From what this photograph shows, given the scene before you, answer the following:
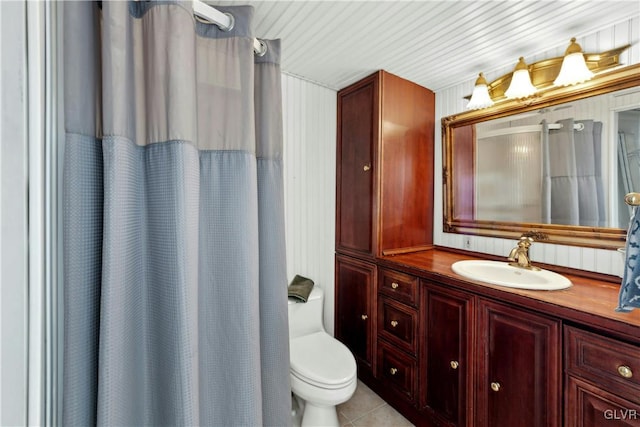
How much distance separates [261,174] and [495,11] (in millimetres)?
1367

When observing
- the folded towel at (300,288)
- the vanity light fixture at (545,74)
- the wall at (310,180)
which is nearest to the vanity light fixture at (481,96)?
the vanity light fixture at (545,74)

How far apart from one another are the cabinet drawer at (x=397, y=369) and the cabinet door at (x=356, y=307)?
4.0 inches

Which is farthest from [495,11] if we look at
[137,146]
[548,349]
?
[137,146]

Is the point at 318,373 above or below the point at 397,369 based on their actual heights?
above

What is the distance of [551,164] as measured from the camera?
5.26 ft

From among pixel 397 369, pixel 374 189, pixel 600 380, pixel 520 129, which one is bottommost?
pixel 397 369

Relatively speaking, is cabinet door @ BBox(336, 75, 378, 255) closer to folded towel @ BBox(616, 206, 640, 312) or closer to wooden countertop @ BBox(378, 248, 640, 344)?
wooden countertop @ BBox(378, 248, 640, 344)

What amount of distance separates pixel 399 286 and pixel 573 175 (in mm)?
1158

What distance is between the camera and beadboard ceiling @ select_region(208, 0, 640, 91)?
128cm

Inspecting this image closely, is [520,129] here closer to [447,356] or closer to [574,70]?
[574,70]

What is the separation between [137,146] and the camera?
777 millimetres

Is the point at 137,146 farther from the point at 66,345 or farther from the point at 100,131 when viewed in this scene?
the point at 66,345

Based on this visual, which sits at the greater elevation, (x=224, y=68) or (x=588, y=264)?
(x=224, y=68)

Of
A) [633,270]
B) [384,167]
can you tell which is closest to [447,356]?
[633,270]
